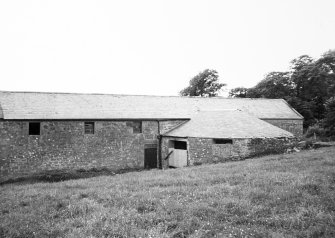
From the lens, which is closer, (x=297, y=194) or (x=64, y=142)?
(x=297, y=194)

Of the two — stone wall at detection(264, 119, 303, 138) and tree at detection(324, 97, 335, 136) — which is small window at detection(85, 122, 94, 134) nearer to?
stone wall at detection(264, 119, 303, 138)

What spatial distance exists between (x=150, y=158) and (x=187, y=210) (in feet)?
53.5

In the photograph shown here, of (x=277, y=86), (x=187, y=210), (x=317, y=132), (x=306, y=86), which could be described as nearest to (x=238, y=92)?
(x=277, y=86)

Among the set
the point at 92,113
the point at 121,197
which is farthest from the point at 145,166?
the point at 121,197

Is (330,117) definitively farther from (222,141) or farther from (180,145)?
(180,145)

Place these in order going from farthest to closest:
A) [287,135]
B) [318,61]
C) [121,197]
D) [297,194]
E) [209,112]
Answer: [318,61]
[209,112]
[287,135]
[121,197]
[297,194]

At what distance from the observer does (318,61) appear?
4212 cm

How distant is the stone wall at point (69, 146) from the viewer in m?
19.2

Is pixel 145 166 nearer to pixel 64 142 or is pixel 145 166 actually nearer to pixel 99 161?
pixel 99 161

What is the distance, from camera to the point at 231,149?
800 inches

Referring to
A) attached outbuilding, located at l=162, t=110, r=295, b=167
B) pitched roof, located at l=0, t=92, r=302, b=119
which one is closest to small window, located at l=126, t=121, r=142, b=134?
pitched roof, located at l=0, t=92, r=302, b=119

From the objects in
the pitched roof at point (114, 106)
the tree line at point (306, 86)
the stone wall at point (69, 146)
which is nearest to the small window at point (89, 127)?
the stone wall at point (69, 146)

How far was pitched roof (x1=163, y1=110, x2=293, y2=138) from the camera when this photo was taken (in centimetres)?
2123

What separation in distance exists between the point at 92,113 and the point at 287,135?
15.8 meters
